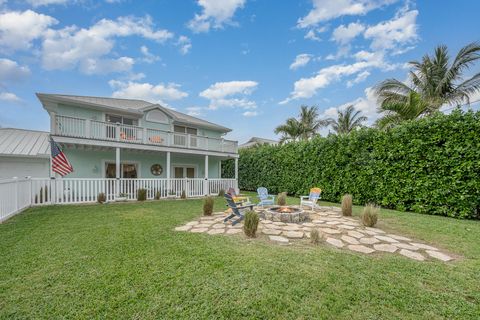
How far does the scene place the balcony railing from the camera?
32.2 feet

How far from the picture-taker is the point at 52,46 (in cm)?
1084

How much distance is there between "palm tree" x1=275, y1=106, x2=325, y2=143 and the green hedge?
1036 centimetres

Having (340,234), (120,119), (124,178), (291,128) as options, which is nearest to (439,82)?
(291,128)

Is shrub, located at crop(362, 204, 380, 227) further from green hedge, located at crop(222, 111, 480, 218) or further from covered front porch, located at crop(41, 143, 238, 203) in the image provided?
covered front porch, located at crop(41, 143, 238, 203)

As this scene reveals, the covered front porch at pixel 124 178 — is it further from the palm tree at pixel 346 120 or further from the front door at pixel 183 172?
the palm tree at pixel 346 120

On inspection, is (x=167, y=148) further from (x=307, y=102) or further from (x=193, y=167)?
(x=307, y=102)

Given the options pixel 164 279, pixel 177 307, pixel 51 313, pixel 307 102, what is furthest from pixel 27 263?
pixel 307 102

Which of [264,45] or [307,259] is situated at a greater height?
[264,45]

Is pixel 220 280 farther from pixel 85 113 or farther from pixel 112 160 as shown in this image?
pixel 85 113

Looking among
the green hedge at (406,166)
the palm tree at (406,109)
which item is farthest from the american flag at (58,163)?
the palm tree at (406,109)

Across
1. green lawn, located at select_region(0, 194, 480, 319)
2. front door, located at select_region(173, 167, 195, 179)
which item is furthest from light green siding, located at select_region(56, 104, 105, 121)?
green lawn, located at select_region(0, 194, 480, 319)

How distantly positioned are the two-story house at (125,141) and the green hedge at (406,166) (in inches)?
245

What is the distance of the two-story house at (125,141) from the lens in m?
10.1

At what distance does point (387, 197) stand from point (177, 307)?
9.09 m
